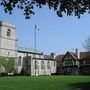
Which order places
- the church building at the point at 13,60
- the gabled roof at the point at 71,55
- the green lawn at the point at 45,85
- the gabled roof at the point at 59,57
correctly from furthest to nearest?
the gabled roof at the point at 59,57, the gabled roof at the point at 71,55, the church building at the point at 13,60, the green lawn at the point at 45,85

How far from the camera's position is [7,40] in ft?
304

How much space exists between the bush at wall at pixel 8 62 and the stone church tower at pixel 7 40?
1437 mm

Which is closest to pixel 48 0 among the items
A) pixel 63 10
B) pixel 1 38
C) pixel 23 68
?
pixel 63 10

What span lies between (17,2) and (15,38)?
86.5 meters

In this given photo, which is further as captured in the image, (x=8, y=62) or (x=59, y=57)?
(x=59, y=57)

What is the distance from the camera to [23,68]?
322 feet

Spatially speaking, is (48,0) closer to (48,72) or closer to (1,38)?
(1,38)

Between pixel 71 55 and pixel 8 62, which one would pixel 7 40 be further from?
pixel 71 55

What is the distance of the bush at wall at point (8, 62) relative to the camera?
89537mm

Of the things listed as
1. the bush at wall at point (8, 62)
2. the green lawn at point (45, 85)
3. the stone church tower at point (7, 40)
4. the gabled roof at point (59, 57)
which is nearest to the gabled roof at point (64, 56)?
the gabled roof at point (59, 57)

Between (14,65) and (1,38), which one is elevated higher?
(1,38)

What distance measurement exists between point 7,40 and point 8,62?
21.3 ft

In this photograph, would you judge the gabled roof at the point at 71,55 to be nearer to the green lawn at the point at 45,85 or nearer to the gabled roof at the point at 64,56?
the gabled roof at the point at 64,56

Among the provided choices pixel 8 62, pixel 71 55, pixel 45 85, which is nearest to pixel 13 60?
pixel 8 62
